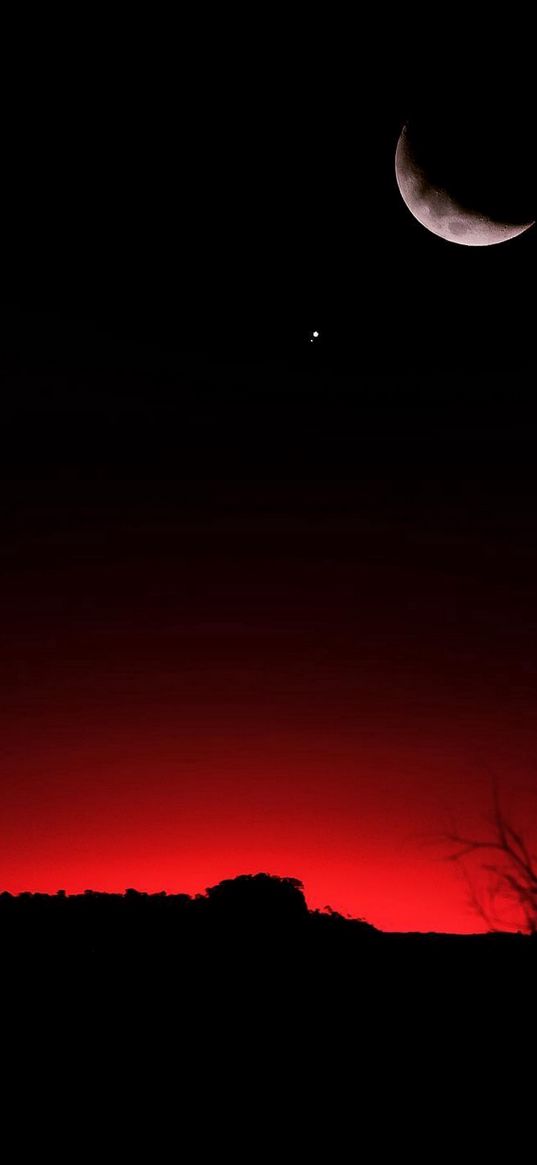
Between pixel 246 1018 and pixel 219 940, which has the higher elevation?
pixel 219 940

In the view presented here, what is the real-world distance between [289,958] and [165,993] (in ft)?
5.15

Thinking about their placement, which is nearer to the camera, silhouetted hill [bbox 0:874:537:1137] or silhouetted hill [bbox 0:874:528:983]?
silhouetted hill [bbox 0:874:537:1137]

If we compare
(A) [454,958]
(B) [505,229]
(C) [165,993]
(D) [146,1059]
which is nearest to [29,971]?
(C) [165,993]

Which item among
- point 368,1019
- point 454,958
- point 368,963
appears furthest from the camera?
point 454,958

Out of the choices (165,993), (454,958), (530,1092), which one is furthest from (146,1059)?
(454,958)

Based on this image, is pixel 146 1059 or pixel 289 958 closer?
pixel 146 1059

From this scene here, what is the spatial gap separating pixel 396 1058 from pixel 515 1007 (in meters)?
1.48

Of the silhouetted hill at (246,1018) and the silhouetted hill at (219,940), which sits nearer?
the silhouetted hill at (246,1018)

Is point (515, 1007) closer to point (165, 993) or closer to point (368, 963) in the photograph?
point (368, 963)

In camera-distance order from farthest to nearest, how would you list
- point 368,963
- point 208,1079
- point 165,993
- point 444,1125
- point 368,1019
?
point 368,963 < point 165,993 < point 368,1019 < point 208,1079 < point 444,1125

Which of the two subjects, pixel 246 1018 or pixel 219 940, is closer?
pixel 246 1018

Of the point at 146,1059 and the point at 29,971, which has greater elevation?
the point at 29,971

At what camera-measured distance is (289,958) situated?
10.7 metres

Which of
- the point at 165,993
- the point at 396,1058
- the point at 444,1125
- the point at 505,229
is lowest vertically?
the point at 444,1125
